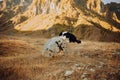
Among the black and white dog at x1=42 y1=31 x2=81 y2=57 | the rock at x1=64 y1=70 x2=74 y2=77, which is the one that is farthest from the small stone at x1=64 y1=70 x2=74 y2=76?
the black and white dog at x1=42 y1=31 x2=81 y2=57

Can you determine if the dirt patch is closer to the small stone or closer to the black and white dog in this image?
the black and white dog

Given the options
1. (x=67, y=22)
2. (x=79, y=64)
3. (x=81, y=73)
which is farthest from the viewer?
(x=67, y=22)

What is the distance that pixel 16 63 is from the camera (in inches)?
632

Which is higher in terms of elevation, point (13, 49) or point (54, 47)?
point (54, 47)

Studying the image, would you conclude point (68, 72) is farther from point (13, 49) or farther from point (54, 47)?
point (13, 49)

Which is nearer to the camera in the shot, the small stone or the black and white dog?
the small stone

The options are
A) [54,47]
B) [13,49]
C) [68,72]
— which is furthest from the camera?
[13,49]

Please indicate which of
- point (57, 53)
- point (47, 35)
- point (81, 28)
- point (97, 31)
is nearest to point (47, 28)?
point (47, 35)

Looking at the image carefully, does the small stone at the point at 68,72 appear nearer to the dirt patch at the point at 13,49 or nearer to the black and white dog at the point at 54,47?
the black and white dog at the point at 54,47

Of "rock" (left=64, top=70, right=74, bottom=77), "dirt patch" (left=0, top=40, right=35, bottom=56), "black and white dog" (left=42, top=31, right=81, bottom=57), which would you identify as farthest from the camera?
"dirt patch" (left=0, top=40, right=35, bottom=56)

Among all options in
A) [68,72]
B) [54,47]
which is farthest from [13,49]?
[68,72]

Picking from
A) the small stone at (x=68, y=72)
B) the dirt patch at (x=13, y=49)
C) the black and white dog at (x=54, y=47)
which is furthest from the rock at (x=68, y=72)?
the dirt patch at (x=13, y=49)

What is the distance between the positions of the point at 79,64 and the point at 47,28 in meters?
180

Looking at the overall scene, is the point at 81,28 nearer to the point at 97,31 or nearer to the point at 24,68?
the point at 97,31
